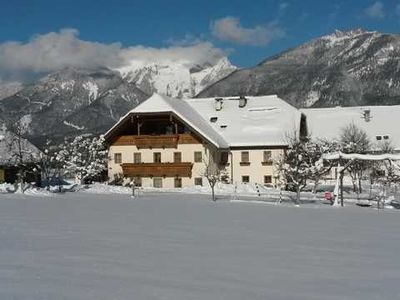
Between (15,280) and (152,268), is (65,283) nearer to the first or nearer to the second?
(15,280)

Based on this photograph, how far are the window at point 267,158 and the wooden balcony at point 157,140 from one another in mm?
5668

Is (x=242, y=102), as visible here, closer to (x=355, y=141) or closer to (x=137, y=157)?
(x=355, y=141)

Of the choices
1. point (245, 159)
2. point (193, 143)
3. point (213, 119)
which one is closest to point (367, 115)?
point (213, 119)

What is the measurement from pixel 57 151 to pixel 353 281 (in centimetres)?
4462

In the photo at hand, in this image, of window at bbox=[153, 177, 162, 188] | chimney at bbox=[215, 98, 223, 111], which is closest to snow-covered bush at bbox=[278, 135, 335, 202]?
window at bbox=[153, 177, 162, 188]

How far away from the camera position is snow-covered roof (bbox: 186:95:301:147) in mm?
51406

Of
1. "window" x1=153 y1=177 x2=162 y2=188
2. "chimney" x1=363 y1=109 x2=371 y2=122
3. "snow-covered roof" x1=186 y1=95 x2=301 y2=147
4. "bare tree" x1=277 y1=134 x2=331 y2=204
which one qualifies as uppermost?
"chimney" x1=363 y1=109 x2=371 y2=122

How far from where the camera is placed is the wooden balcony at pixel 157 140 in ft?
167

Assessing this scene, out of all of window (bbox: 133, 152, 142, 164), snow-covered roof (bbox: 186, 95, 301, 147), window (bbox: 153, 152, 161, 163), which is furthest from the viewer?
window (bbox: 133, 152, 142, 164)

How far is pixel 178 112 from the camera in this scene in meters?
50.4

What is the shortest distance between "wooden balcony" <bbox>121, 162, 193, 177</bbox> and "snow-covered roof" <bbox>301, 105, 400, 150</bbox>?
800 inches

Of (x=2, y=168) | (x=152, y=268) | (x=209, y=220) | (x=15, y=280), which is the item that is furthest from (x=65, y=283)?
(x=2, y=168)

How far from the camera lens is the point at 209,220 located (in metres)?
19.0

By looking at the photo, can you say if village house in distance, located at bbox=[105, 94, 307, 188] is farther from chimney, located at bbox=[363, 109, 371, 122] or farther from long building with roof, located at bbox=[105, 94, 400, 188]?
chimney, located at bbox=[363, 109, 371, 122]
